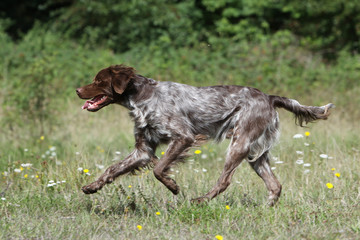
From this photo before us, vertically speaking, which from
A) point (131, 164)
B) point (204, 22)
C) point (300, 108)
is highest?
point (300, 108)

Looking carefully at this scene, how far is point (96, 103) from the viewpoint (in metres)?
4.76

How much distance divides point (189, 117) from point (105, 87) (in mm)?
813

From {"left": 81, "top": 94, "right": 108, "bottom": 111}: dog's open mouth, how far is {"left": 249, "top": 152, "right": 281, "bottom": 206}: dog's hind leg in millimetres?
1552

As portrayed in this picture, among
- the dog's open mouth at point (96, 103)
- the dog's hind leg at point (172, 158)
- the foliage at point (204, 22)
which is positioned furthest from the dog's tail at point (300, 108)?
the foliage at point (204, 22)

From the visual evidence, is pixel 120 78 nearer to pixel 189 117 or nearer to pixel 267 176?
pixel 189 117

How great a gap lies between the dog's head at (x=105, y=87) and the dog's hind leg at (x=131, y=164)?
46cm

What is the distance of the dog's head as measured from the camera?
472cm

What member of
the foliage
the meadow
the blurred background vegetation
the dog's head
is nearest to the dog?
the dog's head

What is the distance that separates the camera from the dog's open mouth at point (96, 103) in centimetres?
472

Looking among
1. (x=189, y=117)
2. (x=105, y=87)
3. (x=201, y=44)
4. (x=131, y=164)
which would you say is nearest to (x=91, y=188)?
(x=131, y=164)

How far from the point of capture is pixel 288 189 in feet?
16.8

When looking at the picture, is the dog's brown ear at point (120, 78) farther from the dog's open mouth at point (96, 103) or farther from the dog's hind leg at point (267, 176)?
the dog's hind leg at point (267, 176)

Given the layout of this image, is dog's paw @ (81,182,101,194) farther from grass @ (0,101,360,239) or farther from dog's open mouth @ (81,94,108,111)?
dog's open mouth @ (81,94,108,111)

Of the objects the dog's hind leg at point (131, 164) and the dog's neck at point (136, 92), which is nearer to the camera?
the dog's hind leg at point (131, 164)
